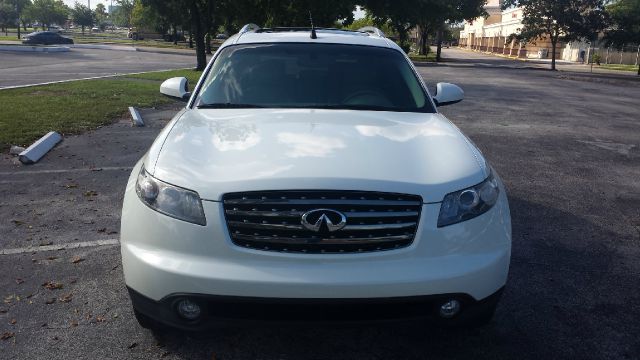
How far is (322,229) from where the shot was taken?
2641mm

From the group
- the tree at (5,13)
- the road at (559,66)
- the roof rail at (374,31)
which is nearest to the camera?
the roof rail at (374,31)

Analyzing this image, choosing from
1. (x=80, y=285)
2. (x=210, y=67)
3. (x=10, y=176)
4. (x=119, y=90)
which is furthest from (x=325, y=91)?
(x=119, y=90)

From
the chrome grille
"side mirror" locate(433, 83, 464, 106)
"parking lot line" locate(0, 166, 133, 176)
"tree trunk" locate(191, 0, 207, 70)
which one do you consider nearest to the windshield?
"side mirror" locate(433, 83, 464, 106)

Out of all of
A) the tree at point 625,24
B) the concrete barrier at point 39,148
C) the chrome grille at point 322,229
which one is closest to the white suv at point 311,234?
the chrome grille at point 322,229

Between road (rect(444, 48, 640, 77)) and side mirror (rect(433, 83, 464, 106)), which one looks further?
road (rect(444, 48, 640, 77))

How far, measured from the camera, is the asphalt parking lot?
313 centimetres

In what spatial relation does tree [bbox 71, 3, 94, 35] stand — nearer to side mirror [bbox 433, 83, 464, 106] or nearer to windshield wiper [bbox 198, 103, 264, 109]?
side mirror [bbox 433, 83, 464, 106]

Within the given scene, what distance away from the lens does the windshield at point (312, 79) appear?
4094 mm

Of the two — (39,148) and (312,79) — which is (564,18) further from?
(312,79)

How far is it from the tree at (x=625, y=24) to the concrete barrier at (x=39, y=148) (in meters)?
43.0

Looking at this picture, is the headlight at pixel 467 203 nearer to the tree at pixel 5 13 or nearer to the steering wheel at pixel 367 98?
the steering wheel at pixel 367 98

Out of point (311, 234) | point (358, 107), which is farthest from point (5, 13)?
point (311, 234)

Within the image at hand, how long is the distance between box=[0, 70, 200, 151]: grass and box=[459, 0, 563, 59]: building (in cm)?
5417

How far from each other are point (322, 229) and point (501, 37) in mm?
102995
